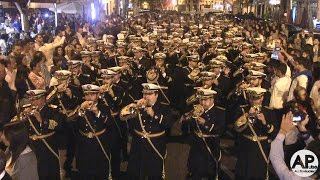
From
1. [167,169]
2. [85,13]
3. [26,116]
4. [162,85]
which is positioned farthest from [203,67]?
[85,13]

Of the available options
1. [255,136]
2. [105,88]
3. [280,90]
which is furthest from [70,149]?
[280,90]

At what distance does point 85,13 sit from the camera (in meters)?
31.1

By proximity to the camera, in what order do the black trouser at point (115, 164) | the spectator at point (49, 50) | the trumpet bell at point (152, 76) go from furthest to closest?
the spectator at point (49, 50), the trumpet bell at point (152, 76), the black trouser at point (115, 164)

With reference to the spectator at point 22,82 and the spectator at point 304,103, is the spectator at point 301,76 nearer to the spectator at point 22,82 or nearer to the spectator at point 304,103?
the spectator at point 304,103

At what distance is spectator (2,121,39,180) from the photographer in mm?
4676

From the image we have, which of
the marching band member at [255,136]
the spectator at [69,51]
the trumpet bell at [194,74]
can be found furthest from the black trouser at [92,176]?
the spectator at [69,51]

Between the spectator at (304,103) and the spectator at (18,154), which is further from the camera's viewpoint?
the spectator at (304,103)

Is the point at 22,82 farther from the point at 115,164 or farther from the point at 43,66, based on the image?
the point at 115,164

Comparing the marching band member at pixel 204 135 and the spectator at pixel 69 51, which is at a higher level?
the spectator at pixel 69 51

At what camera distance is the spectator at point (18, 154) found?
4676 mm

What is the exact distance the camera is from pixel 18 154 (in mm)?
4695

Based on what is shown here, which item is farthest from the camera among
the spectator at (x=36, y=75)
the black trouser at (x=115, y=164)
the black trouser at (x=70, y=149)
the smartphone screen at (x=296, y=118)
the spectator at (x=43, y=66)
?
the spectator at (x=43, y=66)

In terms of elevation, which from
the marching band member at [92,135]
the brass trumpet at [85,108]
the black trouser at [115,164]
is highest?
the brass trumpet at [85,108]

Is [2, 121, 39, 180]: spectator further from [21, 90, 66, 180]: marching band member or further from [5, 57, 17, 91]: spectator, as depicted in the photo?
[5, 57, 17, 91]: spectator
